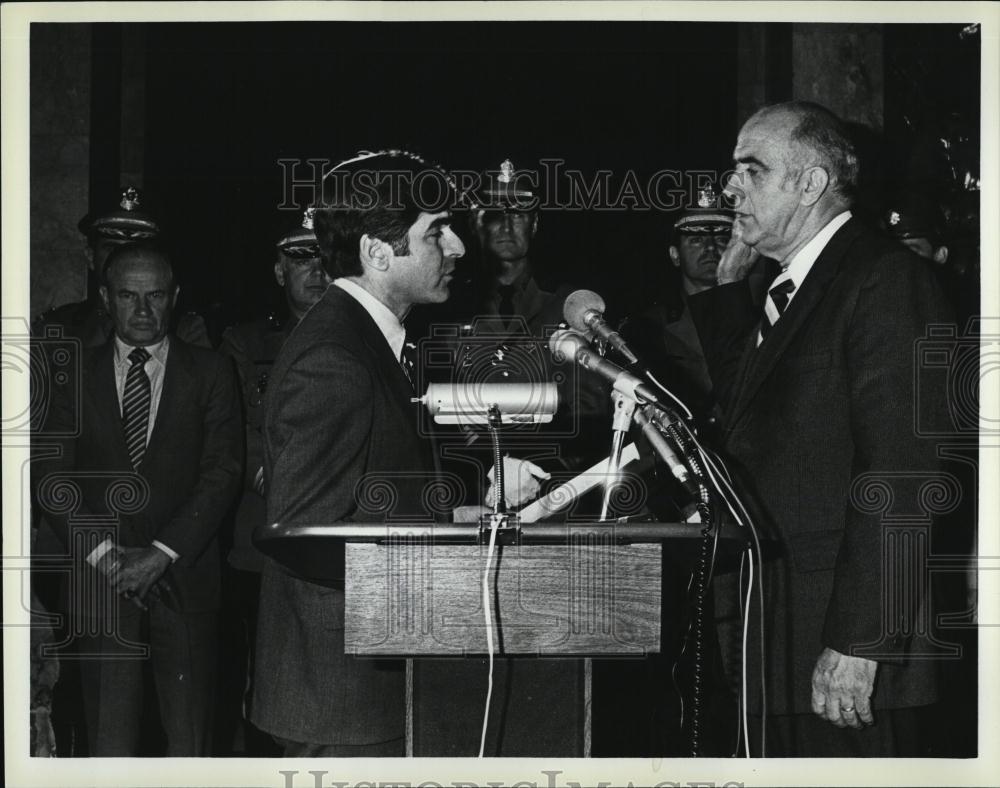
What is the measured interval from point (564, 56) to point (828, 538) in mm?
1565

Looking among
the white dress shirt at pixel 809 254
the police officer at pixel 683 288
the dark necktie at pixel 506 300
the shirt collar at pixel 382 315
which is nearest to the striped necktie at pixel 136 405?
the shirt collar at pixel 382 315

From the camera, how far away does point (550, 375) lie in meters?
3.41

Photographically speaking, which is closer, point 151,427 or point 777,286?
point 777,286

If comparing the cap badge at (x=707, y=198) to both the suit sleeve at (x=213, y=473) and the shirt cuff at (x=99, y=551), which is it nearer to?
the suit sleeve at (x=213, y=473)

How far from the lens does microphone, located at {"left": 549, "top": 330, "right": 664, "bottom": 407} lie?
2395mm

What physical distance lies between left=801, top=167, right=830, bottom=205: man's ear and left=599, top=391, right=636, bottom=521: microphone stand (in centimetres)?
97

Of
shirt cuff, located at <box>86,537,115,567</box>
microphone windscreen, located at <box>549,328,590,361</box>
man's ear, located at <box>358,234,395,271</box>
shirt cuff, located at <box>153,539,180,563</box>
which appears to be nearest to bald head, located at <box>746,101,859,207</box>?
microphone windscreen, located at <box>549,328,590,361</box>

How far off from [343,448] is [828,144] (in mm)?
1467

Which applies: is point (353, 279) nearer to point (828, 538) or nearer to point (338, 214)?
point (338, 214)

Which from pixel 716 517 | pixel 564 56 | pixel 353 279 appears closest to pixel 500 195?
pixel 564 56

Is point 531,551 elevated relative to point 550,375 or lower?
lower

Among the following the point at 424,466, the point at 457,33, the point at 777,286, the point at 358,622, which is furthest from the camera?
the point at 457,33

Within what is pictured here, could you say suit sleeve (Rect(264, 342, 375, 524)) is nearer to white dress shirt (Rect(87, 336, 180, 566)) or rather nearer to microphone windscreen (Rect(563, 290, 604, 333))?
microphone windscreen (Rect(563, 290, 604, 333))

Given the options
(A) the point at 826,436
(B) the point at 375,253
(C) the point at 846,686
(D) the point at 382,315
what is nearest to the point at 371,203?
(B) the point at 375,253
